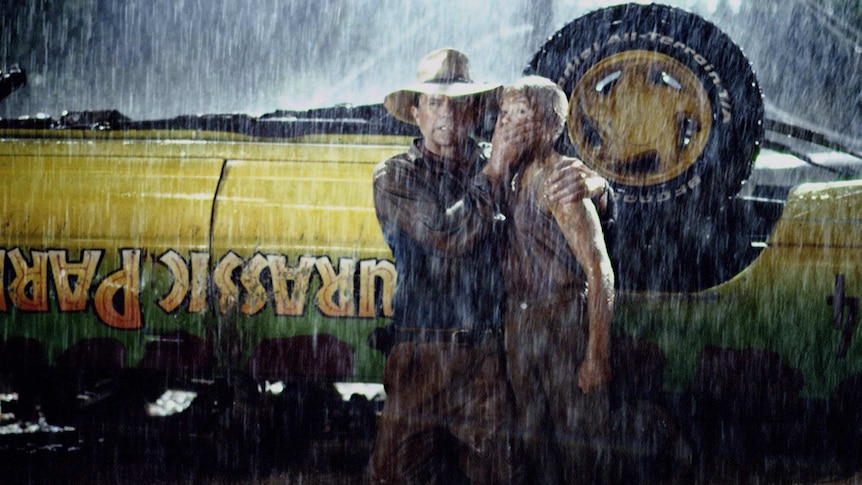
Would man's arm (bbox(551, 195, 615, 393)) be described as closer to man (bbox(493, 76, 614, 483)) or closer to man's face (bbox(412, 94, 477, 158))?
man (bbox(493, 76, 614, 483))

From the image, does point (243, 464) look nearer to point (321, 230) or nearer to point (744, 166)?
point (321, 230)

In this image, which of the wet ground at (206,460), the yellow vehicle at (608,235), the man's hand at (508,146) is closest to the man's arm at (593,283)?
the man's hand at (508,146)

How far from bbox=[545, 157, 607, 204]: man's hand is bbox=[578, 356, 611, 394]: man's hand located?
57 centimetres

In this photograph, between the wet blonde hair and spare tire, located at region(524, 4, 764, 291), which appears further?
spare tire, located at region(524, 4, 764, 291)

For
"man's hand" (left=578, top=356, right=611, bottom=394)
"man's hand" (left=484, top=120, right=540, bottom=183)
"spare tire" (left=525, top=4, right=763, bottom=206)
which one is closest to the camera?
"man's hand" (left=578, top=356, right=611, bottom=394)

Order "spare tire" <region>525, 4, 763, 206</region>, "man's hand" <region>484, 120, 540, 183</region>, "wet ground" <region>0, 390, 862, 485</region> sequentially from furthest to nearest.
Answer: "wet ground" <region>0, 390, 862, 485</region>, "spare tire" <region>525, 4, 763, 206</region>, "man's hand" <region>484, 120, 540, 183</region>

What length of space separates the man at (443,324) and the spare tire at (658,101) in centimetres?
48

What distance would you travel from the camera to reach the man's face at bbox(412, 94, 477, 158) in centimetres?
368

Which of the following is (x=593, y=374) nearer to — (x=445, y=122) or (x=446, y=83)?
(x=445, y=122)

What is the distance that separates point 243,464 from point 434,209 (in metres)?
1.72

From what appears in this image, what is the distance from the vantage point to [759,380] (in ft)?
13.1

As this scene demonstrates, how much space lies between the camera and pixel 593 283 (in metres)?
3.52

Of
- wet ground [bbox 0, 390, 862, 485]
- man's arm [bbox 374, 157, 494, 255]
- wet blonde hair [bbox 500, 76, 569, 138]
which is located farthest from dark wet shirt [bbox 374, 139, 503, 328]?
wet ground [bbox 0, 390, 862, 485]

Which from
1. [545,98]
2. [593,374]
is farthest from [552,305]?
[545,98]
